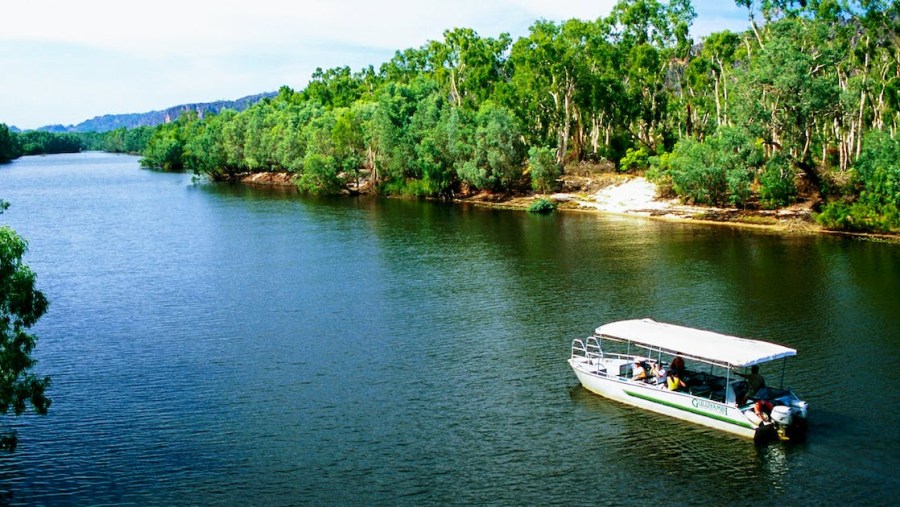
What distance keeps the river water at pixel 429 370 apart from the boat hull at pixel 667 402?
591 mm

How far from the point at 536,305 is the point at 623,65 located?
Answer: 240 ft

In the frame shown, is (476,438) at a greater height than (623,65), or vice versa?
(623,65)

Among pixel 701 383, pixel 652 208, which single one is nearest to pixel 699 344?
pixel 701 383

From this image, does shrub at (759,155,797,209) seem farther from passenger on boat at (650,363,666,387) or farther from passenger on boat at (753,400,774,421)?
passenger on boat at (753,400,774,421)

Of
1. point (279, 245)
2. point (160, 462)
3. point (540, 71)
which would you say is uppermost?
point (540, 71)

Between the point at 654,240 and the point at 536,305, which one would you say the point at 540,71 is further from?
the point at 536,305

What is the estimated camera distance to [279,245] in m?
81.4

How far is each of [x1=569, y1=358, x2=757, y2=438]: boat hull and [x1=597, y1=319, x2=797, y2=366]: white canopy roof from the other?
6.09 ft

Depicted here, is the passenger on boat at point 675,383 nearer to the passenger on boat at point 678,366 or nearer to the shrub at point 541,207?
the passenger on boat at point 678,366

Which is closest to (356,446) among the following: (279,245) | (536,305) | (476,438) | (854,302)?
(476,438)

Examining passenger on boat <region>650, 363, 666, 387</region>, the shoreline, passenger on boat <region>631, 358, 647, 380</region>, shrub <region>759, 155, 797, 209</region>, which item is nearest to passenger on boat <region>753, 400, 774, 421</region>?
passenger on boat <region>650, 363, 666, 387</region>

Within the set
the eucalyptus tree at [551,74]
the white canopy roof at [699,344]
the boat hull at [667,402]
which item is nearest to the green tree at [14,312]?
the boat hull at [667,402]

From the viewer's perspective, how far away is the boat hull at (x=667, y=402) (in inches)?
1323

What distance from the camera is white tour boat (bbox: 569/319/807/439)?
109 ft
